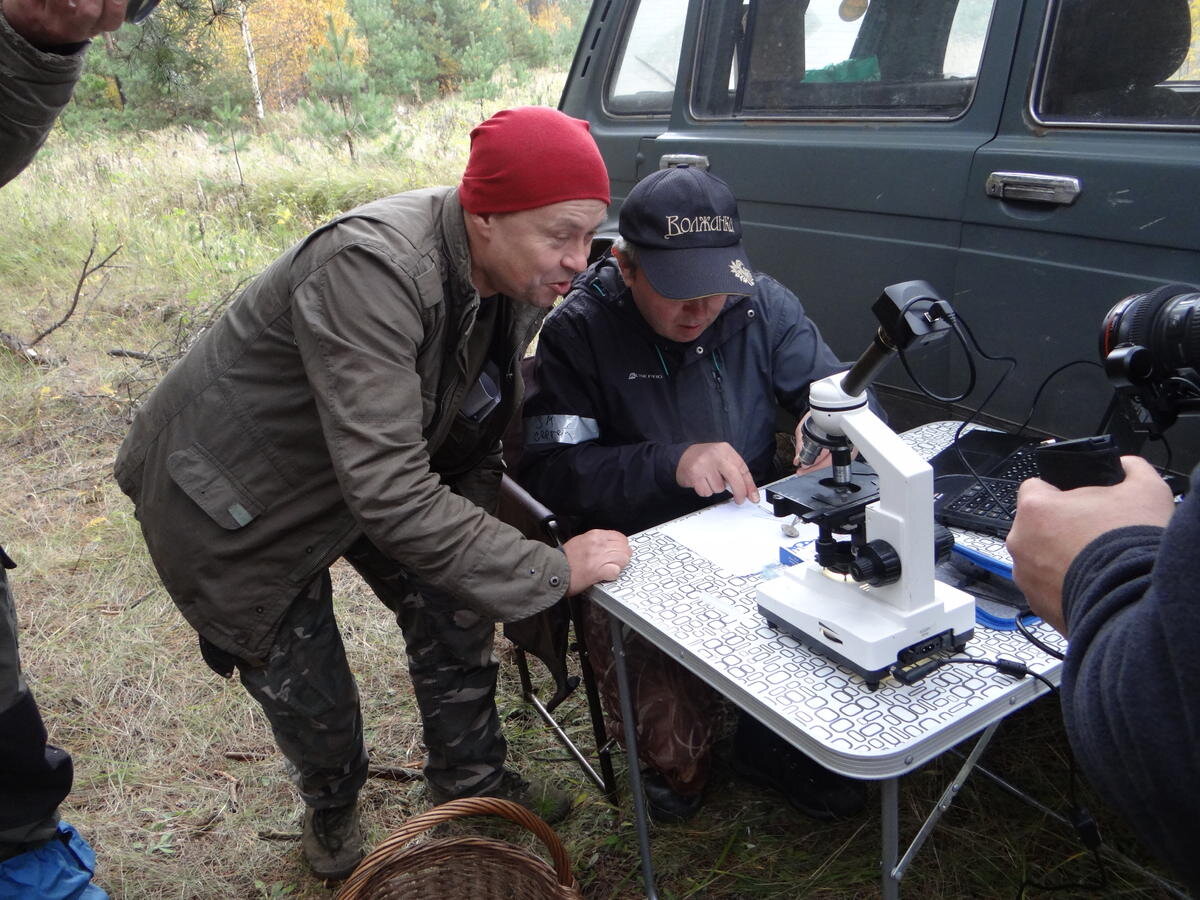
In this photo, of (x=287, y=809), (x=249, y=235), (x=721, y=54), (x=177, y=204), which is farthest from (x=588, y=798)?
(x=177, y=204)

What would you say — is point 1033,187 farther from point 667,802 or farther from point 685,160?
point 667,802

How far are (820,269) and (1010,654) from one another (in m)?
1.58

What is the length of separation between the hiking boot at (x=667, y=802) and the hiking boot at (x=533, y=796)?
23 centimetres

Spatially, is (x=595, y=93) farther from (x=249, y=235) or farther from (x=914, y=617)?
(x=249, y=235)

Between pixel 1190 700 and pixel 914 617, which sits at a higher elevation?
pixel 1190 700

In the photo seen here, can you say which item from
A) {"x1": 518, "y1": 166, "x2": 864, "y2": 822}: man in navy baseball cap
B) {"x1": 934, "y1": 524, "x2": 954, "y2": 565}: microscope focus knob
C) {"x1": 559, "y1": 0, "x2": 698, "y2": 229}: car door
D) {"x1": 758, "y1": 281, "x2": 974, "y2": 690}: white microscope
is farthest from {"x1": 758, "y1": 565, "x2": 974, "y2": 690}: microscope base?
{"x1": 559, "y1": 0, "x2": 698, "y2": 229}: car door

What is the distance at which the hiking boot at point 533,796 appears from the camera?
7.48 feet

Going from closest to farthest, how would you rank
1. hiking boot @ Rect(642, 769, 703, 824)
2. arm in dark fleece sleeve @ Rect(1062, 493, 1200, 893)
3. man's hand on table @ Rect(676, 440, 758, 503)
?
arm in dark fleece sleeve @ Rect(1062, 493, 1200, 893), man's hand on table @ Rect(676, 440, 758, 503), hiking boot @ Rect(642, 769, 703, 824)

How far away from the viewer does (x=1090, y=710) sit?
2.53 ft

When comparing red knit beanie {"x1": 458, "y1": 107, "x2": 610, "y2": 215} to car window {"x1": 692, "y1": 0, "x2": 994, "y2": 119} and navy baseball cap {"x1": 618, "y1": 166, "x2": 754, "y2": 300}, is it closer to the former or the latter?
navy baseball cap {"x1": 618, "y1": 166, "x2": 754, "y2": 300}

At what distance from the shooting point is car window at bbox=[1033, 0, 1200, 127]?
199cm

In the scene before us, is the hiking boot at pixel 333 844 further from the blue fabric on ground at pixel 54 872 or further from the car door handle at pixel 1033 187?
the car door handle at pixel 1033 187

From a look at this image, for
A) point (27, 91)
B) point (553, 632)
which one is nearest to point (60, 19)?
point (27, 91)

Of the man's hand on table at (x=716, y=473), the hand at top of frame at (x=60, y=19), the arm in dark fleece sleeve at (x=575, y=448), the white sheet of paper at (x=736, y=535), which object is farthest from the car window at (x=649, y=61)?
the hand at top of frame at (x=60, y=19)
